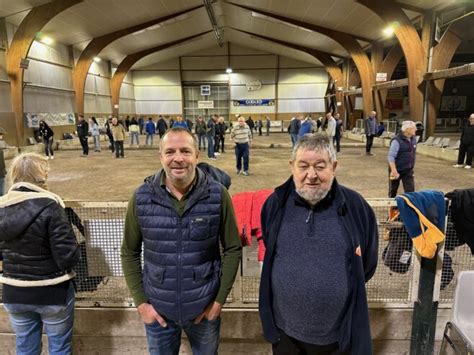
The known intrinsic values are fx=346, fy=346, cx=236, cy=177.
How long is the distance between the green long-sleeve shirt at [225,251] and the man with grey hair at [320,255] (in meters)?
0.20

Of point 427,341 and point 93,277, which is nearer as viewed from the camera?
point 427,341

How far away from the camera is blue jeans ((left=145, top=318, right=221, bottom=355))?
176 cm

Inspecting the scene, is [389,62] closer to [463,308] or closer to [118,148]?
[118,148]

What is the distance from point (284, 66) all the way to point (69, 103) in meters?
17.7

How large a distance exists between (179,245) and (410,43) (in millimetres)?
14617

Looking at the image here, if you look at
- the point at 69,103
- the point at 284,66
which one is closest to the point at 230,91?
the point at 284,66

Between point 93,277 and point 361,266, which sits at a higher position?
point 361,266

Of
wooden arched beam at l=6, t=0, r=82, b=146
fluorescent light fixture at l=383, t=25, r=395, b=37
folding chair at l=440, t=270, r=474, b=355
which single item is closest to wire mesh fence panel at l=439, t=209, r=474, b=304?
folding chair at l=440, t=270, r=474, b=355

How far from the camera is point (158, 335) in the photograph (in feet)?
5.78

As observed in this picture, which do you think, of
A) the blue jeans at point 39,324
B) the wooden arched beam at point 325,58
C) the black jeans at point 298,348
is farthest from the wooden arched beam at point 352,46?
the blue jeans at point 39,324

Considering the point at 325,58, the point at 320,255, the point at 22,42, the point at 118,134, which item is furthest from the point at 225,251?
the point at 325,58

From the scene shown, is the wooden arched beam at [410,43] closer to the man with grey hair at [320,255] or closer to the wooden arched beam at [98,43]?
the wooden arched beam at [98,43]

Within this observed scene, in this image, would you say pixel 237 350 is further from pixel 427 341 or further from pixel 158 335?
pixel 427 341

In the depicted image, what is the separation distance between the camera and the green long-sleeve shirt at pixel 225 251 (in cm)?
172
